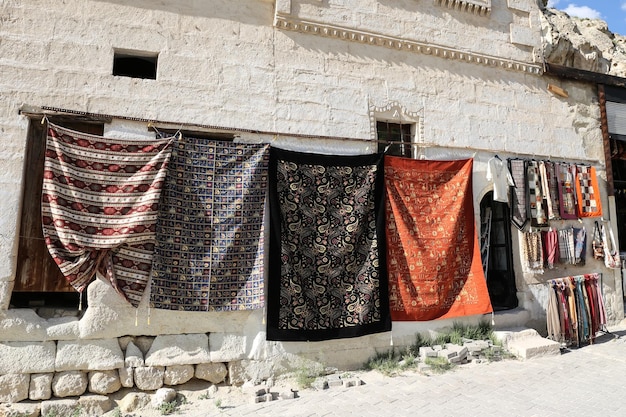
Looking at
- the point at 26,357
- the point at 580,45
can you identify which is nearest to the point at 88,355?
the point at 26,357

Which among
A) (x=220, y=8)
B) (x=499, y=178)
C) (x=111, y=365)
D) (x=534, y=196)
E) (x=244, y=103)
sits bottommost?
(x=111, y=365)

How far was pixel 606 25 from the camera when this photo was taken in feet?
27.9

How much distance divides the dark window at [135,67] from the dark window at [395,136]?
3156 mm

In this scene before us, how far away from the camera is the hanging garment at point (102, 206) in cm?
359

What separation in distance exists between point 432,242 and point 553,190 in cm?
264

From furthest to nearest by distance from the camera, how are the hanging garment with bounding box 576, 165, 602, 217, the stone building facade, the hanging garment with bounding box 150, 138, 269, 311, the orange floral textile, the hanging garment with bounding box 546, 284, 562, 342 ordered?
the hanging garment with bounding box 576, 165, 602, 217
the hanging garment with bounding box 546, 284, 562, 342
the orange floral textile
the hanging garment with bounding box 150, 138, 269, 311
the stone building facade

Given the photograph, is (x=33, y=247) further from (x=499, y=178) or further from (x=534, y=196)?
(x=534, y=196)

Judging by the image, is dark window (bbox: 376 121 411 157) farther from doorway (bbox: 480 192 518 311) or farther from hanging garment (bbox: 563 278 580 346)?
hanging garment (bbox: 563 278 580 346)

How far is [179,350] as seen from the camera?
152 inches

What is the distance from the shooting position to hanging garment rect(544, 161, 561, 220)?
596cm

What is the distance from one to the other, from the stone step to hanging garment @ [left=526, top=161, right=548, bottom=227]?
1755 millimetres

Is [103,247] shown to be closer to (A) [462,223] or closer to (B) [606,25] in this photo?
(A) [462,223]

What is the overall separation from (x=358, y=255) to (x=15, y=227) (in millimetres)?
3704

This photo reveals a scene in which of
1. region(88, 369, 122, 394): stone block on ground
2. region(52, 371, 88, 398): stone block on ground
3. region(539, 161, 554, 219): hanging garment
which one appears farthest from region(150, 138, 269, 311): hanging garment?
region(539, 161, 554, 219): hanging garment
